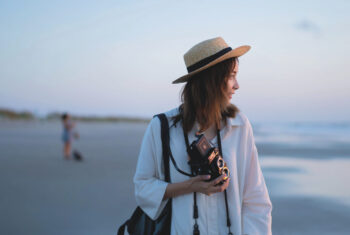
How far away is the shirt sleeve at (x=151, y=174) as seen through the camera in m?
1.69

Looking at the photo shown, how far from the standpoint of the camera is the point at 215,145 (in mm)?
1731

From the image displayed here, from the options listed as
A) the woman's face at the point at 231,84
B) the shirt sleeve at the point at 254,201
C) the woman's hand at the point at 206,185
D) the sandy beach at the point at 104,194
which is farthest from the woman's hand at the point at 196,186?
the sandy beach at the point at 104,194

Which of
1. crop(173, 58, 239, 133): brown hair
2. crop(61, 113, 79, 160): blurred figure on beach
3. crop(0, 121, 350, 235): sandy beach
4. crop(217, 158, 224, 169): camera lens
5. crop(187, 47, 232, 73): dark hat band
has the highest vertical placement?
crop(187, 47, 232, 73): dark hat band

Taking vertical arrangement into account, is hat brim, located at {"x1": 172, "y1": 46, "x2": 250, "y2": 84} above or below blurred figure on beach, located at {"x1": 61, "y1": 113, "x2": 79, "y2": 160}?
above

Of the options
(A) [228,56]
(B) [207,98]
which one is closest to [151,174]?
(B) [207,98]

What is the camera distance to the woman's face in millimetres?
1751

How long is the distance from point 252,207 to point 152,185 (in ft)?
1.87

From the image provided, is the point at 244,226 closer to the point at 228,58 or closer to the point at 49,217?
the point at 228,58

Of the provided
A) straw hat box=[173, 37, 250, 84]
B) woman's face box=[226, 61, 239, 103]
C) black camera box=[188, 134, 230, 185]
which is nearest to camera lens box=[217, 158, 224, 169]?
black camera box=[188, 134, 230, 185]

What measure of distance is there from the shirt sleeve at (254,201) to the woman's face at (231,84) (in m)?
0.21

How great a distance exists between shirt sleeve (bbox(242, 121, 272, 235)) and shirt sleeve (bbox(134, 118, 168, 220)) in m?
0.46

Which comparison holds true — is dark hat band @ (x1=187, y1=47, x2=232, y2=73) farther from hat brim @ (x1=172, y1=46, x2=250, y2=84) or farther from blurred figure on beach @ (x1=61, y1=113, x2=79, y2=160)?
blurred figure on beach @ (x1=61, y1=113, x2=79, y2=160)

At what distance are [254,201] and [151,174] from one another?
→ 0.59 m

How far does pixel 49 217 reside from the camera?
4.59 metres
